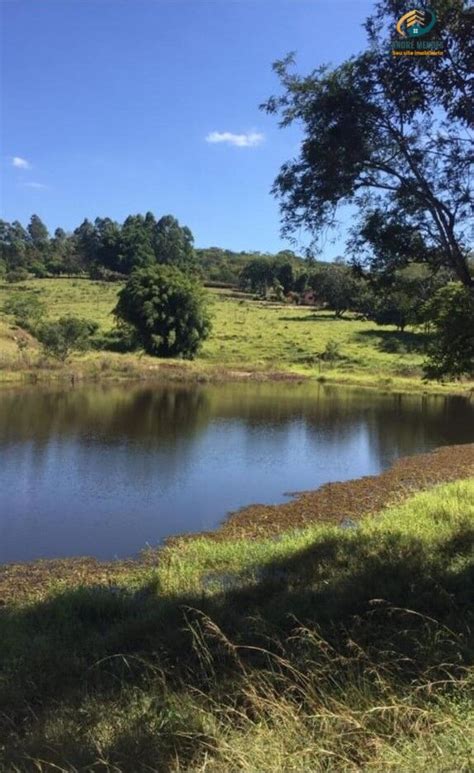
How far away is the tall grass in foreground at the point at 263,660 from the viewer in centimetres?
391

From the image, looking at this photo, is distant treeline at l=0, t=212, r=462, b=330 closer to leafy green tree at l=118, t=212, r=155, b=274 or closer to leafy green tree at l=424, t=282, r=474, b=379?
leafy green tree at l=118, t=212, r=155, b=274

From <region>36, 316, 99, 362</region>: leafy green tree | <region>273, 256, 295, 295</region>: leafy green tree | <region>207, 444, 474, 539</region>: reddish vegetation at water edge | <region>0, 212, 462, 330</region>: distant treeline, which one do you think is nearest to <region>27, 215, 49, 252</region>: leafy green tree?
<region>0, 212, 462, 330</region>: distant treeline

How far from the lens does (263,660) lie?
6770mm

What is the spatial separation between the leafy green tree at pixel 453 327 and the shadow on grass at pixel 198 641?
2923 millimetres

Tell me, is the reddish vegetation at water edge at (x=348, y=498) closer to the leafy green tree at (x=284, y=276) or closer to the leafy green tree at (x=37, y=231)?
the leafy green tree at (x=284, y=276)

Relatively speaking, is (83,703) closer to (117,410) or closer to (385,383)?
(117,410)

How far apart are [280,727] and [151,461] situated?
813 inches

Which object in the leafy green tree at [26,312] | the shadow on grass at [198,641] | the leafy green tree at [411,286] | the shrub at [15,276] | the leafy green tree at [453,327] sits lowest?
the shadow on grass at [198,641]

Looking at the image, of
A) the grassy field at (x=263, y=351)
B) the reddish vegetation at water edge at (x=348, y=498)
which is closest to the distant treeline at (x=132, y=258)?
the grassy field at (x=263, y=351)

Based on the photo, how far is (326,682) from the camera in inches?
202

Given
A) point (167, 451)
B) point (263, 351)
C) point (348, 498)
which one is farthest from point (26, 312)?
point (348, 498)

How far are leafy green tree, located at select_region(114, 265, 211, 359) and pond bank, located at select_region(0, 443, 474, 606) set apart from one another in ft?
119

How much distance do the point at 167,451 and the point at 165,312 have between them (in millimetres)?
35260

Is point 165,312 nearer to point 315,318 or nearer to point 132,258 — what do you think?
point 315,318
